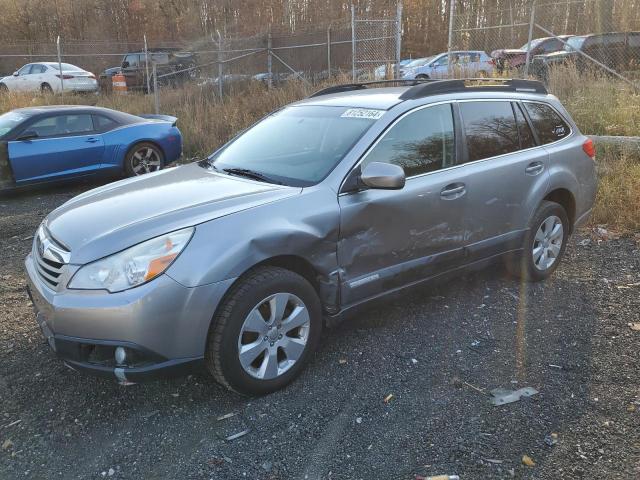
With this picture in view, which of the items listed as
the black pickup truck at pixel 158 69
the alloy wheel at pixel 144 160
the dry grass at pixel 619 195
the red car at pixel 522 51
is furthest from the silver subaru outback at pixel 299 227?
the black pickup truck at pixel 158 69

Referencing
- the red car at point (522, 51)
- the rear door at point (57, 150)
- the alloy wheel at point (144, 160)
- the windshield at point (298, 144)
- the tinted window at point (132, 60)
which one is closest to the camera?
the windshield at point (298, 144)

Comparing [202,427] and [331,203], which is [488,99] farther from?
[202,427]

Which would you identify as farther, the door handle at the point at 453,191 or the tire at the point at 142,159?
the tire at the point at 142,159

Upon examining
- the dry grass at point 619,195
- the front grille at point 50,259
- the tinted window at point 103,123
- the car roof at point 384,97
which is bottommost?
the dry grass at point 619,195

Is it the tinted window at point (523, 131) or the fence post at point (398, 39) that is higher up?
the fence post at point (398, 39)

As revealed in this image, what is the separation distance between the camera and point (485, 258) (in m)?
4.23

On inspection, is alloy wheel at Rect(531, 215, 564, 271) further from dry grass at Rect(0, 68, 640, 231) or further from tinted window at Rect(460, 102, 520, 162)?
dry grass at Rect(0, 68, 640, 231)

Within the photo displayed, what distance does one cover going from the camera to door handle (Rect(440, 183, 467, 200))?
3798mm

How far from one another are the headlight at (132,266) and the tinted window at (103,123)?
646 cm

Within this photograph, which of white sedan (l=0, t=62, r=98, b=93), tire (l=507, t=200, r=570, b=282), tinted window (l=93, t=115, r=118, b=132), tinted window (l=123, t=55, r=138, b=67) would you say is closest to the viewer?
tire (l=507, t=200, r=570, b=282)

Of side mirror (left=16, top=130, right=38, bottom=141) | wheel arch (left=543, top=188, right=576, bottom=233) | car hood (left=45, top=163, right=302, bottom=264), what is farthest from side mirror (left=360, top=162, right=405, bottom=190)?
side mirror (left=16, top=130, right=38, bottom=141)

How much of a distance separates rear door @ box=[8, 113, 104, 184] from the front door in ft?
20.2

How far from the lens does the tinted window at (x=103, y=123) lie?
8.58 m

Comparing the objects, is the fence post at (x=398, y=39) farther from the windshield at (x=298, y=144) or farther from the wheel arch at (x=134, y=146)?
the windshield at (x=298, y=144)
